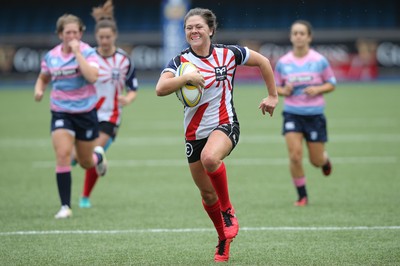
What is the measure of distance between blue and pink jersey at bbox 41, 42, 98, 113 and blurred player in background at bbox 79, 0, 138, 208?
1.10 meters

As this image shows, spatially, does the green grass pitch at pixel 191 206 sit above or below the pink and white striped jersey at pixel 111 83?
below

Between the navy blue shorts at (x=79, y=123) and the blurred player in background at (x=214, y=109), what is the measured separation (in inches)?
105

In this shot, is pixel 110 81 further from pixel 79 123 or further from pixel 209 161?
pixel 209 161

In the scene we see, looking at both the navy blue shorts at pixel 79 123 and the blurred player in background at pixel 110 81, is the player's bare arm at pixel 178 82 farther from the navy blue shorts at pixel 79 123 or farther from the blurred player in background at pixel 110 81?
the blurred player in background at pixel 110 81

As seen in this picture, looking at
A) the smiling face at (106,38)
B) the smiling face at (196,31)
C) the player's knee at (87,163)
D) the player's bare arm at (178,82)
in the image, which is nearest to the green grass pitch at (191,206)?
the player's knee at (87,163)

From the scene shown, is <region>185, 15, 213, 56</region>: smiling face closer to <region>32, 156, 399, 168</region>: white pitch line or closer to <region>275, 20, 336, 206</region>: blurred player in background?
<region>275, 20, 336, 206</region>: blurred player in background

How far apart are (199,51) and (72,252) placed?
6.89 feet

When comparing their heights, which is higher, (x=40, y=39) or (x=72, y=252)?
(x=40, y=39)

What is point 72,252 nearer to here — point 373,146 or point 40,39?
point 373,146

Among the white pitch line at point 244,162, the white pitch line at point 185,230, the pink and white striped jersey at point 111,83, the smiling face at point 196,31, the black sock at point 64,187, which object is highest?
the smiling face at point 196,31

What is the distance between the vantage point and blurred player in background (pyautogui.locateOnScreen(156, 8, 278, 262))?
6.50m

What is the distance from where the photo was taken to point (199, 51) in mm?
6625

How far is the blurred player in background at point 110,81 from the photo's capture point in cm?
1012

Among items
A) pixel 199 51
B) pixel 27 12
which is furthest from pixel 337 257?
Result: pixel 27 12
